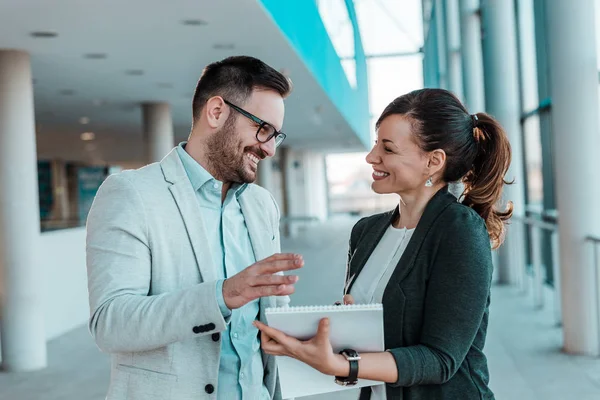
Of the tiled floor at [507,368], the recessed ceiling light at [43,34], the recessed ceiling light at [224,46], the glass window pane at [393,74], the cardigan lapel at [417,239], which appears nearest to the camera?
the cardigan lapel at [417,239]

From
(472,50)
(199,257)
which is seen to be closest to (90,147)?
(472,50)

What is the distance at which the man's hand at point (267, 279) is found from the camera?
1423mm

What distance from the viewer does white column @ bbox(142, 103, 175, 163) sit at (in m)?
10.9

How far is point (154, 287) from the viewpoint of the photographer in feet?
5.70

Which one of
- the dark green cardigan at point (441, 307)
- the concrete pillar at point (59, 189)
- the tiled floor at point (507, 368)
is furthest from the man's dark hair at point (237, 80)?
the concrete pillar at point (59, 189)

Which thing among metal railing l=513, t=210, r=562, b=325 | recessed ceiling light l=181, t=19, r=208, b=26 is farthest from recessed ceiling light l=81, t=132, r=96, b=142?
recessed ceiling light l=181, t=19, r=208, b=26

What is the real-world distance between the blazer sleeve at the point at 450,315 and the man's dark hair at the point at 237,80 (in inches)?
27.8

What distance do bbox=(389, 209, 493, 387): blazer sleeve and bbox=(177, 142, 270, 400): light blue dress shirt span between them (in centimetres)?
46

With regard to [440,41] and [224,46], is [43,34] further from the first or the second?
[440,41]

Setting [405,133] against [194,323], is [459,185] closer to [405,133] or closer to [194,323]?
[405,133]

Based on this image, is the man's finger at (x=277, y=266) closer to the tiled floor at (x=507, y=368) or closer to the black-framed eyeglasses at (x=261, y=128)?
the black-framed eyeglasses at (x=261, y=128)

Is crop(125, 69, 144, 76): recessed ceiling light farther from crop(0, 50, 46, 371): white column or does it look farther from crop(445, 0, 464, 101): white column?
crop(445, 0, 464, 101): white column

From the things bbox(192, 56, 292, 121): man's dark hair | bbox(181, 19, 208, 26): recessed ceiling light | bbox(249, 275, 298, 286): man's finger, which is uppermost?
bbox(181, 19, 208, 26): recessed ceiling light

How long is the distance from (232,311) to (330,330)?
443mm
